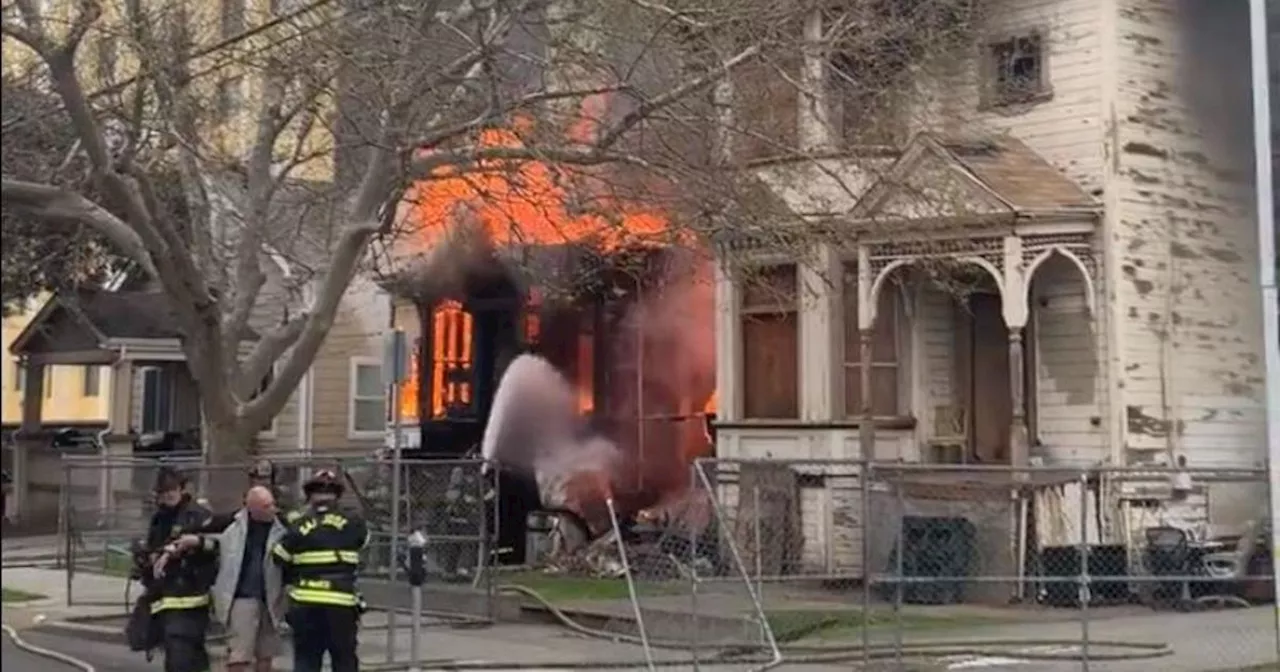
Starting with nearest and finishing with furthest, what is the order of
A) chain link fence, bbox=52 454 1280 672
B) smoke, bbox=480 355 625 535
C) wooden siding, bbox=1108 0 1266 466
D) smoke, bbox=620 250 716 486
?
chain link fence, bbox=52 454 1280 672 → wooden siding, bbox=1108 0 1266 466 → smoke, bbox=480 355 625 535 → smoke, bbox=620 250 716 486

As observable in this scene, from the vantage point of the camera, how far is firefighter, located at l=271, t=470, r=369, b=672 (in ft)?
33.0

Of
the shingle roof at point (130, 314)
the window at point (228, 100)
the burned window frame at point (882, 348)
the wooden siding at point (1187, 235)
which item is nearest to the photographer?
the window at point (228, 100)

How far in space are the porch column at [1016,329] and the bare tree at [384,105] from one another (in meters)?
3.08

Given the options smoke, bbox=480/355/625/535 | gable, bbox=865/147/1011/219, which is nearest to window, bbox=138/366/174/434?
smoke, bbox=480/355/625/535

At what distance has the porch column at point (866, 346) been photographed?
1759 centimetres

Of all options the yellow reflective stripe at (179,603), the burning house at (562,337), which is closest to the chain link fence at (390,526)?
the burning house at (562,337)

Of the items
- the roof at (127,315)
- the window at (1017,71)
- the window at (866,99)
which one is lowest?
the roof at (127,315)

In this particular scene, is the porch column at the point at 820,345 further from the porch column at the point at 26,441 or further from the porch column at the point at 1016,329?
the porch column at the point at 26,441

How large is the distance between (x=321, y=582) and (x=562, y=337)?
41.1ft

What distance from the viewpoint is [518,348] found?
22.8 metres

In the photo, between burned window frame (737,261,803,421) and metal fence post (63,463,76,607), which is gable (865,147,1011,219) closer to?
burned window frame (737,261,803,421)

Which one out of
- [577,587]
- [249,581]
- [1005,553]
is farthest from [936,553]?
[249,581]

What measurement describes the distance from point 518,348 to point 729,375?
4459 millimetres

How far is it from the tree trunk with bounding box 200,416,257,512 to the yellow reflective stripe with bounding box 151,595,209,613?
2.87 meters
